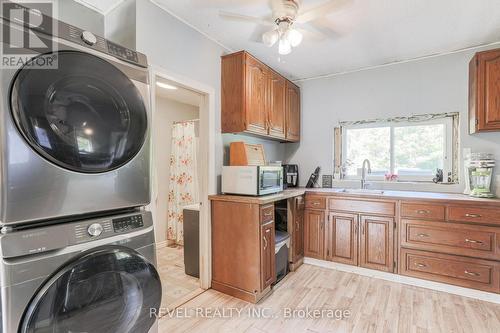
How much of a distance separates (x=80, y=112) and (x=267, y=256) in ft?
6.20

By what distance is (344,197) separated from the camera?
290 cm

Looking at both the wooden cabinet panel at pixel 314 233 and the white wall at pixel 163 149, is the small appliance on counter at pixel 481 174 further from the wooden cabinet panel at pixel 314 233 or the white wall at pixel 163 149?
the white wall at pixel 163 149

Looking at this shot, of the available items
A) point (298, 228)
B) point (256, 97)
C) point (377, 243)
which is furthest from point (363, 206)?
point (256, 97)

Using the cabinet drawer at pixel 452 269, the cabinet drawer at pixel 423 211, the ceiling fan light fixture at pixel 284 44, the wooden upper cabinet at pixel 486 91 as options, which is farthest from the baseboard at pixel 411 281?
the ceiling fan light fixture at pixel 284 44

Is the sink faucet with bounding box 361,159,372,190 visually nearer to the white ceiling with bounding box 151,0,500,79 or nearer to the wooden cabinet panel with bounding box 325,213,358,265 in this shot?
the wooden cabinet panel with bounding box 325,213,358,265

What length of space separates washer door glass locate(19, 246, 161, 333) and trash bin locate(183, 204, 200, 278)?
149cm

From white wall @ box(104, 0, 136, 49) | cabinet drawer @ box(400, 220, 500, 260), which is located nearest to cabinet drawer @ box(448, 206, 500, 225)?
cabinet drawer @ box(400, 220, 500, 260)

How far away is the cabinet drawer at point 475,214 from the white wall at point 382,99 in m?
0.59

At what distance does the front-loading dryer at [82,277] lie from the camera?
862mm

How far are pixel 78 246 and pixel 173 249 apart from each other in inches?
113

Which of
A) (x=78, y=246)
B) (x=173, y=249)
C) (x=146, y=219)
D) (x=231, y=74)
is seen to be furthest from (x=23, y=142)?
(x=173, y=249)

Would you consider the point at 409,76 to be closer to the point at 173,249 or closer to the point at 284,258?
the point at 284,258

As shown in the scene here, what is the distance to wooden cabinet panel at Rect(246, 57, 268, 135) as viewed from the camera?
2.63 m

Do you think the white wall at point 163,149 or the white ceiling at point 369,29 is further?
the white wall at point 163,149
